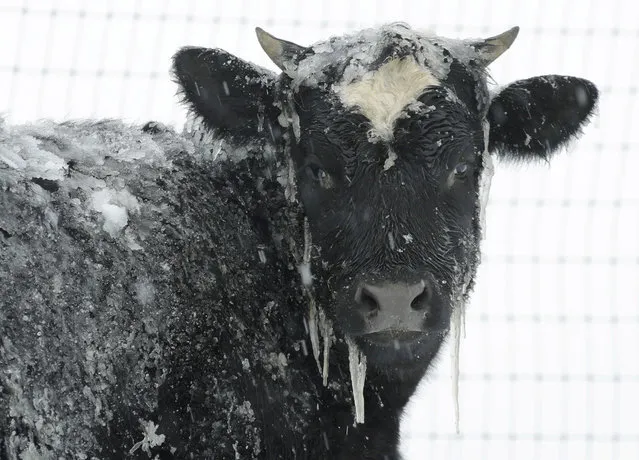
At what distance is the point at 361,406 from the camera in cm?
324

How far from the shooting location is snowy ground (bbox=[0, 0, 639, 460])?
699cm

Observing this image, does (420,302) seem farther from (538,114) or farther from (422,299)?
(538,114)

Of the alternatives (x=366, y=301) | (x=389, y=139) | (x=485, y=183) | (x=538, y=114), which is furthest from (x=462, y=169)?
(x=366, y=301)

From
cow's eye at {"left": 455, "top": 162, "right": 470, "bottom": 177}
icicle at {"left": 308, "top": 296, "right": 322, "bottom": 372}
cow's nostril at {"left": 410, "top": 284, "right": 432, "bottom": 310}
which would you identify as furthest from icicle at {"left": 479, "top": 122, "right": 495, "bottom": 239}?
icicle at {"left": 308, "top": 296, "right": 322, "bottom": 372}

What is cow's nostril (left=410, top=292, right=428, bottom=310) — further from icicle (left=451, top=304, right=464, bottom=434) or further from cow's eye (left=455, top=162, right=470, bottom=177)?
cow's eye (left=455, top=162, right=470, bottom=177)

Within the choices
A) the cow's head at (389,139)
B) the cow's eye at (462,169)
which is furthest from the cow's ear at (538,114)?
the cow's eye at (462,169)

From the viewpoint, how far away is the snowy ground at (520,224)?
699cm

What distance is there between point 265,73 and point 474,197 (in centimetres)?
96

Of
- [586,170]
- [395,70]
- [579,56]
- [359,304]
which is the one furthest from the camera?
[579,56]

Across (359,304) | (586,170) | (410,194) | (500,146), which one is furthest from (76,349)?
(586,170)

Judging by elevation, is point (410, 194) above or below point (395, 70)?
below

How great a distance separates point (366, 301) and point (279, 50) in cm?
113

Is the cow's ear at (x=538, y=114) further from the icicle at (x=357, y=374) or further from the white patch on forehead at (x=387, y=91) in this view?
the icicle at (x=357, y=374)

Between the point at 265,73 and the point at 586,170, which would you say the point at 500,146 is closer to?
the point at 265,73
